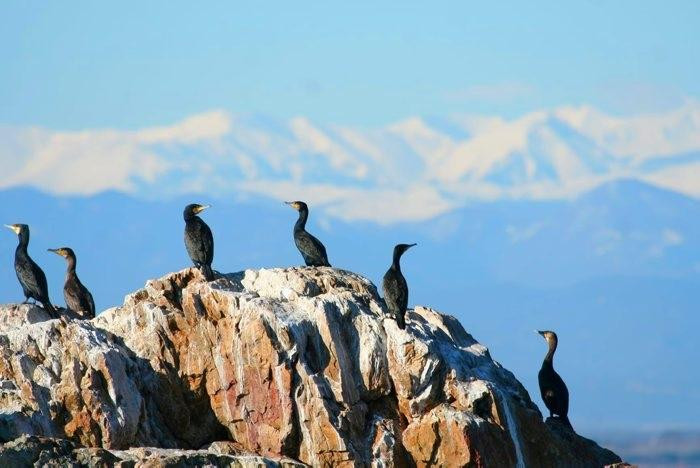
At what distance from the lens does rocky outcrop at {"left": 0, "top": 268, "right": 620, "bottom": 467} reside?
2391 centimetres

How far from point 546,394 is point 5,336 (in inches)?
371

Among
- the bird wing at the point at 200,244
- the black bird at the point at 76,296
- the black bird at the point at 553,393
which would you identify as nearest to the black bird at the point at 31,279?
the black bird at the point at 76,296

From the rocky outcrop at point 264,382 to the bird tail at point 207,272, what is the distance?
10 centimetres

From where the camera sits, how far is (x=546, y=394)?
94.3 ft

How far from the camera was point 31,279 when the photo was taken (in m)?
26.8

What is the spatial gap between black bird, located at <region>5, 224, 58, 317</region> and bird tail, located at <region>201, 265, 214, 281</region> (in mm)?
2403

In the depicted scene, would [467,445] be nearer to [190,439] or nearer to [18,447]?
[190,439]

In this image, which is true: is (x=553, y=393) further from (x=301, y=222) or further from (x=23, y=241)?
(x=23, y=241)

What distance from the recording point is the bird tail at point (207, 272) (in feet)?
84.7

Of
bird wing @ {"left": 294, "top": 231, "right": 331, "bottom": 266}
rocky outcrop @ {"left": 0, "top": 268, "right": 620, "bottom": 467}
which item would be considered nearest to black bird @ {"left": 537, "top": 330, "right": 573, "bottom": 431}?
rocky outcrop @ {"left": 0, "top": 268, "right": 620, "bottom": 467}

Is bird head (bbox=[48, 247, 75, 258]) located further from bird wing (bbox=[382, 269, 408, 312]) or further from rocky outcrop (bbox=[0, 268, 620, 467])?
bird wing (bbox=[382, 269, 408, 312])

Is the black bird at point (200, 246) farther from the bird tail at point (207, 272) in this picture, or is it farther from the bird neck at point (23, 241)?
the bird neck at point (23, 241)

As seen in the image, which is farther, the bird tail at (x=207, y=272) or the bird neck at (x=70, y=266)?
the bird neck at (x=70, y=266)

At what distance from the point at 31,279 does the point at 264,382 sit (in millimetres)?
4726
